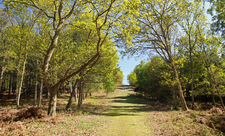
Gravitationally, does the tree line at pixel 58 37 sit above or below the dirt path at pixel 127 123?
above

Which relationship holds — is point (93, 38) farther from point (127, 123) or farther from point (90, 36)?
point (127, 123)

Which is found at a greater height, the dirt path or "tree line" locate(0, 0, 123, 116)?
"tree line" locate(0, 0, 123, 116)

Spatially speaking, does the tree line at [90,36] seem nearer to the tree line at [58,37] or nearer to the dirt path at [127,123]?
the tree line at [58,37]

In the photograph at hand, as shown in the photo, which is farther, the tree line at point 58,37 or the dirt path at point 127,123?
the tree line at point 58,37

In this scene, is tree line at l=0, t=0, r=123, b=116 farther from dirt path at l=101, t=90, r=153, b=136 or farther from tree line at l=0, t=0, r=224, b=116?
dirt path at l=101, t=90, r=153, b=136

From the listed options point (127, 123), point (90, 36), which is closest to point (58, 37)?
point (90, 36)

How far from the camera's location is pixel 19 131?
5.82 metres

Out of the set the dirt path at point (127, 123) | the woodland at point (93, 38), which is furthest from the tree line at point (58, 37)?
the dirt path at point (127, 123)

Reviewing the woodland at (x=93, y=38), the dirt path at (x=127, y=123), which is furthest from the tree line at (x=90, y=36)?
the dirt path at (x=127, y=123)

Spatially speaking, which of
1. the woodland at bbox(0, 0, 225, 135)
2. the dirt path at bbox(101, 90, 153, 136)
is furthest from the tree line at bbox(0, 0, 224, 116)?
the dirt path at bbox(101, 90, 153, 136)

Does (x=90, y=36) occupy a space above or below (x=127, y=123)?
above

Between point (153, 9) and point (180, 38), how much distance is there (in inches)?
235

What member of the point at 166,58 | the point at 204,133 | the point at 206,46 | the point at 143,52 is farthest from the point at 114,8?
the point at 206,46

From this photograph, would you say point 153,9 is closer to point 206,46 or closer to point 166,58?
point 166,58
